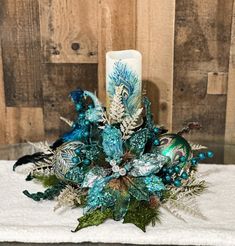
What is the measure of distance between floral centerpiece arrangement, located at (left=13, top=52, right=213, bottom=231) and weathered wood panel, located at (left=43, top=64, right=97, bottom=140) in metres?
0.32

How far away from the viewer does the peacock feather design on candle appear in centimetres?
107

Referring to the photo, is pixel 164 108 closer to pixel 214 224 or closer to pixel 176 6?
pixel 176 6

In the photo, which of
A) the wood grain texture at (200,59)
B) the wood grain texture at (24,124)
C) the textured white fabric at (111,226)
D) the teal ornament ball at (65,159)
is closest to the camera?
the textured white fabric at (111,226)

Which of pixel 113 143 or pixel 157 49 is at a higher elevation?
pixel 157 49

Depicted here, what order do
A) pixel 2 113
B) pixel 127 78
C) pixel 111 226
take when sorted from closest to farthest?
pixel 111 226 < pixel 127 78 < pixel 2 113

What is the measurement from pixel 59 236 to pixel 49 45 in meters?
0.61

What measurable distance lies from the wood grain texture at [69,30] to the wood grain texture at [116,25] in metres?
0.02

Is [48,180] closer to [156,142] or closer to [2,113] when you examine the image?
[156,142]

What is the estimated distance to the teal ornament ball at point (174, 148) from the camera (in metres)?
1.04

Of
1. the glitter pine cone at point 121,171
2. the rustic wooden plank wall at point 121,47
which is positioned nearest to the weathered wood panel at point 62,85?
the rustic wooden plank wall at point 121,47

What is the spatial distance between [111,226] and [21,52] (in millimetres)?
624

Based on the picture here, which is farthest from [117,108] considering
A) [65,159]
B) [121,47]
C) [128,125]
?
[121,47]

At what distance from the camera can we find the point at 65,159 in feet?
3.36

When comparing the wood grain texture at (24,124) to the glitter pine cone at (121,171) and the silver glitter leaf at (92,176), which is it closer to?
the glitter pine cone at (121,171)
